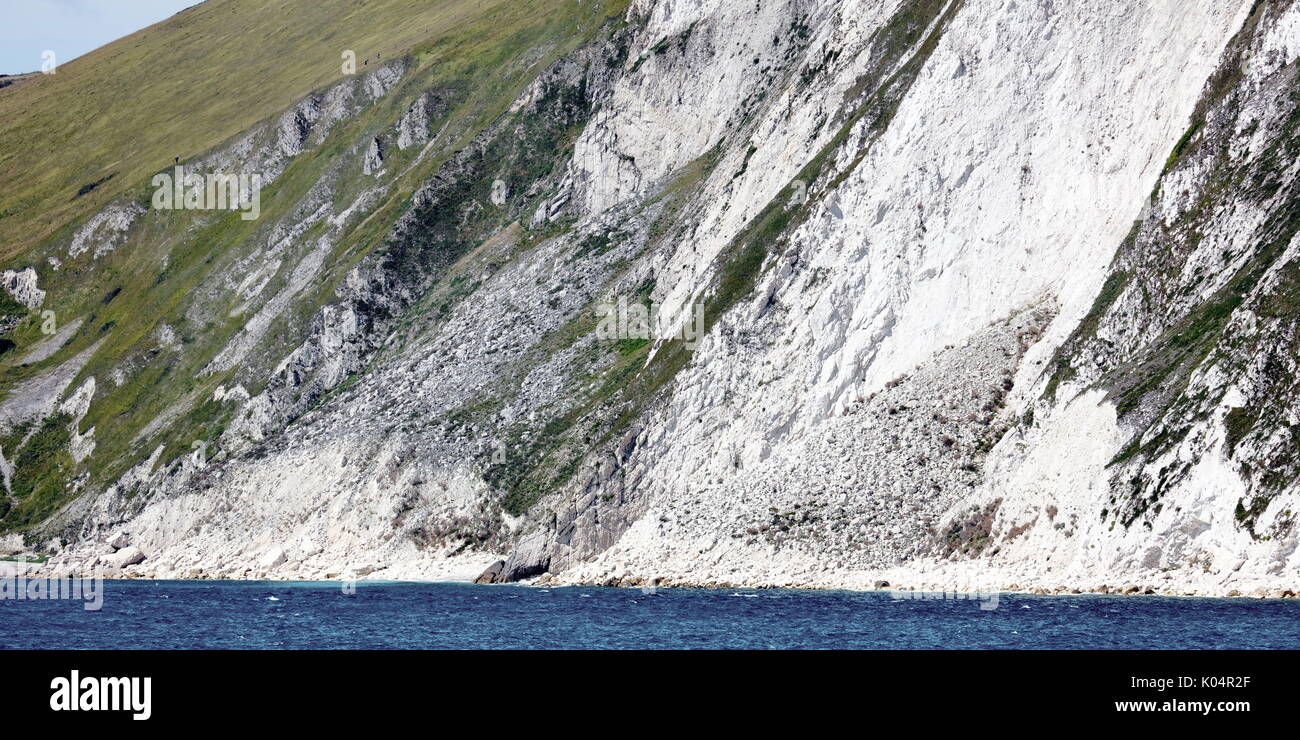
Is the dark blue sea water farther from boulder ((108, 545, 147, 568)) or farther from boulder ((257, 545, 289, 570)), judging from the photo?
boulder ((108, 545, 147, 568))

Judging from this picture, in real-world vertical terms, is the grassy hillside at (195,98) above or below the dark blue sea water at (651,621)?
above

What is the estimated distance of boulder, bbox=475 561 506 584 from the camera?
77.7m

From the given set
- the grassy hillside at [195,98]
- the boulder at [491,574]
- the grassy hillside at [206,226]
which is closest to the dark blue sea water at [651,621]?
the boulder at [491,574]

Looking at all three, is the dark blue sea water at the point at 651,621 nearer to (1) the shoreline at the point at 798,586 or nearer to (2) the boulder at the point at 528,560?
(1) the shoreline at the point at 798,586

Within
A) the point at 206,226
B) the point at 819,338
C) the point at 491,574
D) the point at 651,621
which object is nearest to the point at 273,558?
the point at 491,574

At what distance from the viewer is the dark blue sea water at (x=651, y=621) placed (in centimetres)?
4347

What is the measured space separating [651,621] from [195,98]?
14620cm

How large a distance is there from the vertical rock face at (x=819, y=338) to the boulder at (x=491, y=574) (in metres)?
0.16

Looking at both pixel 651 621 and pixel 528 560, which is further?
pixel 528 560

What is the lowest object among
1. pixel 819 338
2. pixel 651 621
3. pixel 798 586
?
pixel 798 586

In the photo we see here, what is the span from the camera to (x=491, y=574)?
256 ft

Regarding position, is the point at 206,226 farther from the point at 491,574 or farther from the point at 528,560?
the point at 528,560

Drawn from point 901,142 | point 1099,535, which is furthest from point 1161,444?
point 901,142

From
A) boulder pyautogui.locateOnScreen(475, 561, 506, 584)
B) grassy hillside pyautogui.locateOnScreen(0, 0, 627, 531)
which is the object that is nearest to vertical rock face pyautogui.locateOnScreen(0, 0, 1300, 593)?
boulder pyautogui.locateOnScreen(475, 561, 506, 584)
